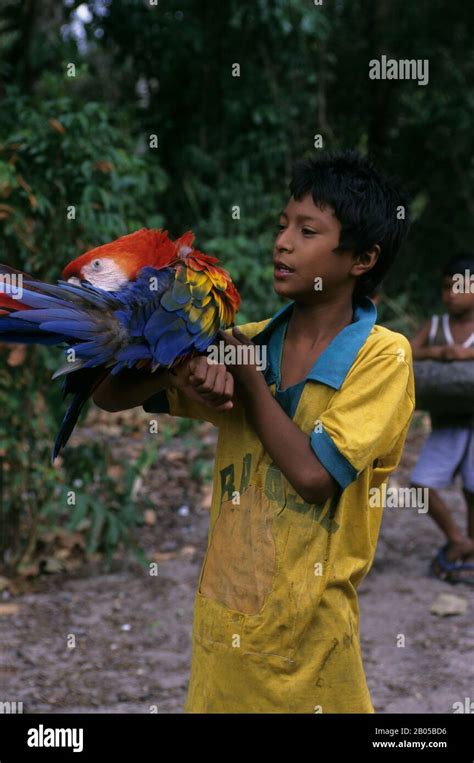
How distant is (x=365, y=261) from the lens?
1.80 meters

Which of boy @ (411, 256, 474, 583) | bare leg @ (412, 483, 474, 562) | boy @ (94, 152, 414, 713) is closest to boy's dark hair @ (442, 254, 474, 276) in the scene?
boy @ (411, 256, 474, 583)

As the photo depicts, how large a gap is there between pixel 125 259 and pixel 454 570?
10.4 ft

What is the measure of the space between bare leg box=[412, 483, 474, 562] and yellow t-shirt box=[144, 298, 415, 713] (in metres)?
2.60

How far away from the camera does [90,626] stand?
3.79 meters

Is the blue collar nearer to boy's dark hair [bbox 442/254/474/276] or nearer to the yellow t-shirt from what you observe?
the yellow t-shirt

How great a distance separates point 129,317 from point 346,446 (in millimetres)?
464

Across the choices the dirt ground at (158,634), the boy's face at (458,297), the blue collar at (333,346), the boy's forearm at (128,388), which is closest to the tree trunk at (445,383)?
the boy's face at (458,297)

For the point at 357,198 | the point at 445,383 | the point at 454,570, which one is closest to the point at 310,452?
the point at 357,198

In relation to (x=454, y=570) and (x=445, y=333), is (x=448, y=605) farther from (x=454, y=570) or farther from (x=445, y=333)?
(x=445, y=333)

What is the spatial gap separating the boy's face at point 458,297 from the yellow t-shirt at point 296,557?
2.61 metres

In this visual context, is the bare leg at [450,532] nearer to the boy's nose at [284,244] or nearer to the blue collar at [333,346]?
the blue collar at [333,346]

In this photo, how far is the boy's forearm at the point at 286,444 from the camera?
5.36 ft
